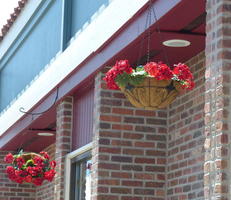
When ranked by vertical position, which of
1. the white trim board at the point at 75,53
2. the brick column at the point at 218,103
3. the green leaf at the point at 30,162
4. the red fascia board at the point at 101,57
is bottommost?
the brick column at the point at 218,103

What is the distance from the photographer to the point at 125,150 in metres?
10.0

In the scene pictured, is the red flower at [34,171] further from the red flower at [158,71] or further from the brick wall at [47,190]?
the red flower at [158,71]

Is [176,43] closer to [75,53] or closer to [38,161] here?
[75,53]

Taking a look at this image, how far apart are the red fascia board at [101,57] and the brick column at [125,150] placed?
0.92ft

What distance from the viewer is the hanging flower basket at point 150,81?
7422 mm

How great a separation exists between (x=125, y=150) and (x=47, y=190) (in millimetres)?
6367

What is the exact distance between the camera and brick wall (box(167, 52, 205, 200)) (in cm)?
941

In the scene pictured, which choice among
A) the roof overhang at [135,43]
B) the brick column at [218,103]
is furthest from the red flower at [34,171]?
the brick column at [218,103]

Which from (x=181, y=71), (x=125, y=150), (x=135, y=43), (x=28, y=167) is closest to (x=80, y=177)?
(x=28, y=167)

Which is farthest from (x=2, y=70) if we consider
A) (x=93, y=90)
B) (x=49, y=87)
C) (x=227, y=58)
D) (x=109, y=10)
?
(x=227, y=58)

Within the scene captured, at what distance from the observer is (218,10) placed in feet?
22.6

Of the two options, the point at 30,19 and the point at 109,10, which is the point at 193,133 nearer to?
the point at 109,10

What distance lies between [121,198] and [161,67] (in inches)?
113

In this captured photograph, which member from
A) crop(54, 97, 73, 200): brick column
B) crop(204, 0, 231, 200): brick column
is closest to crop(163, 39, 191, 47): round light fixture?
crop(204, 0, 231, 200): brick column
